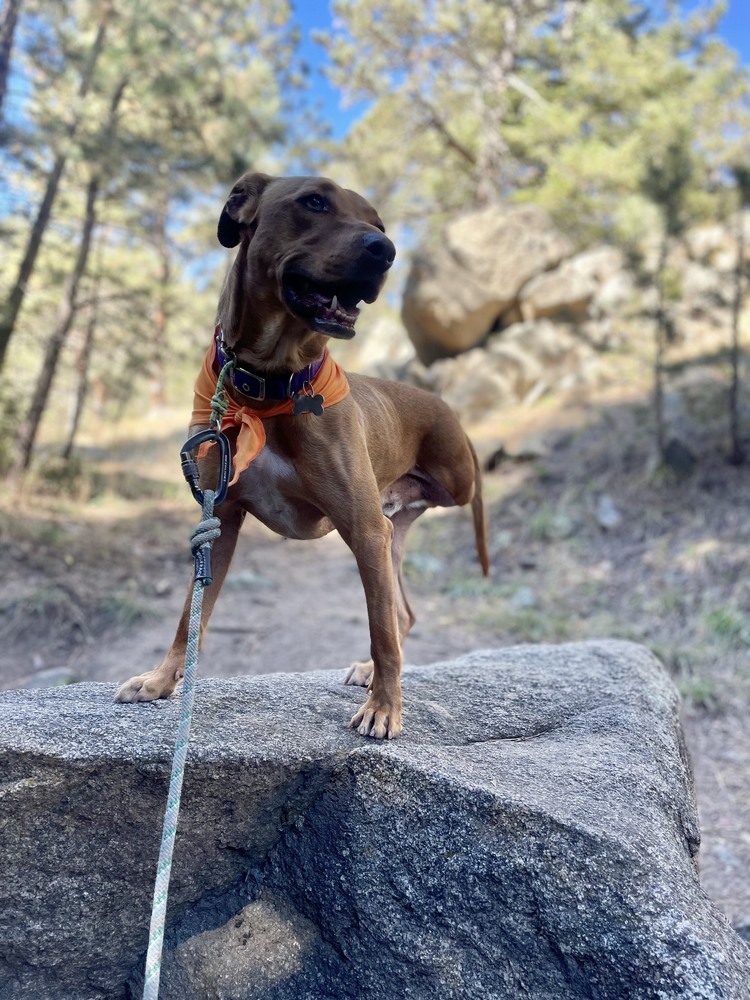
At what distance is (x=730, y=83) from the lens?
17.5 meters

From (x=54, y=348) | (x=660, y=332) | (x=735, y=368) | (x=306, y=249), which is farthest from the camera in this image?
(x=54, y=348)

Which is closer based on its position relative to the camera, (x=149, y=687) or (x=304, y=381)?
(x=304, y=381)

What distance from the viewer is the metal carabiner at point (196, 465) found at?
2.50 m

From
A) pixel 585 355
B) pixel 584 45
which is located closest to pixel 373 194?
pixel 584 45

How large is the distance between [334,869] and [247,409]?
149cm

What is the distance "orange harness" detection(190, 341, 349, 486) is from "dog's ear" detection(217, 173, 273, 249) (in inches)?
15.9

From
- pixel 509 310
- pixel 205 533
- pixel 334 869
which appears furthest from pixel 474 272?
pixel 334 869

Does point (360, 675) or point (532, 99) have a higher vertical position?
point (532, 99)

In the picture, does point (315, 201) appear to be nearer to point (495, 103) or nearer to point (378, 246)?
point (378, 246)

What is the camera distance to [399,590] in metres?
3.89

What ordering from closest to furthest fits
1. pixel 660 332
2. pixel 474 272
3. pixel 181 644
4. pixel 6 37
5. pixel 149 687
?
pixel 149 687, pixel 181 644, pixel 660 332, pixel 6 37, pixel 474 272

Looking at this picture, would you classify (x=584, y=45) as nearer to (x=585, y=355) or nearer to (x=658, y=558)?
(x=585, y=355)

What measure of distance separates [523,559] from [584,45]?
13.7 meters

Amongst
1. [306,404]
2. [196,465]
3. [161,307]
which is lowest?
[196,465]
